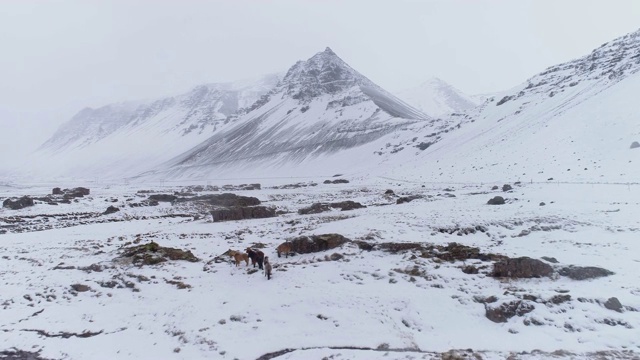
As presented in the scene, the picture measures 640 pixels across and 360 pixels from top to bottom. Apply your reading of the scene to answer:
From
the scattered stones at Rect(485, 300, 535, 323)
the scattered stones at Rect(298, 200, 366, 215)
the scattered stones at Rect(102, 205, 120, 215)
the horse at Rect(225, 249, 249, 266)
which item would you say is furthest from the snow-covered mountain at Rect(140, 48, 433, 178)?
the scattered stones at Rect(485, 300, 535, 323)

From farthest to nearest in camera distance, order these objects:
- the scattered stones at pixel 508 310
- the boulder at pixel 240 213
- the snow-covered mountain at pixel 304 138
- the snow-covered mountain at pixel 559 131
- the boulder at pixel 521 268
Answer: the snow-covered mountain at pixel 304 138
the snow-covered mountain at pixel 559 131
the boulder at pixel 240 213
the boulder at pixel 521 268
the scattered stones at pixel 508 310

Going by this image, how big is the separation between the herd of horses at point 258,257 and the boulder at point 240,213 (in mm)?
12982

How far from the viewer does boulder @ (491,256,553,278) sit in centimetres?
1446

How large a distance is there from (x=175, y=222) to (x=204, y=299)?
20.9m

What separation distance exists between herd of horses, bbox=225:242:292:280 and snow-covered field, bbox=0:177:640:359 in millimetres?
442

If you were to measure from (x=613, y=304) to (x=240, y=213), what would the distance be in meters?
27.4

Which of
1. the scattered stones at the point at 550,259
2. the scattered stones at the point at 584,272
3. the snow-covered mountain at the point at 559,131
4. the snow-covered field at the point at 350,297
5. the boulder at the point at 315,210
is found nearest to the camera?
the snow-covered field at the point at 350,297

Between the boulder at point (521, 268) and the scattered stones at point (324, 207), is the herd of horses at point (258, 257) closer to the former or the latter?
the boulder at point (521, 268)

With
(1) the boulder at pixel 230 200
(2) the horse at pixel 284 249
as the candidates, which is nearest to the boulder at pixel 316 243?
(2) the horse at pixel 284 249

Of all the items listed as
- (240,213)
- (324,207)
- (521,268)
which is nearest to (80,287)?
(240,213)

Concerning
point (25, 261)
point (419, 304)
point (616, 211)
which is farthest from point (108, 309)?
point (616, 211)

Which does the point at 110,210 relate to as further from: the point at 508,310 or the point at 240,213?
the point at 508,310

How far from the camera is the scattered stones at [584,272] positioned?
45.3ft

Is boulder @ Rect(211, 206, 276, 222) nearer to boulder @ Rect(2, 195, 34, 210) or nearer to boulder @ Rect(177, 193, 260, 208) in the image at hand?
boulder @ Rect(177, 193, 260, 208)
